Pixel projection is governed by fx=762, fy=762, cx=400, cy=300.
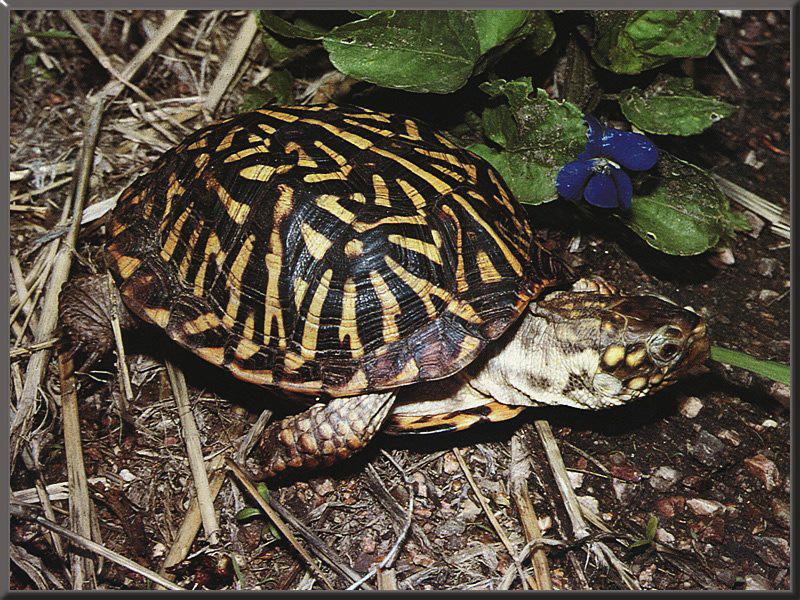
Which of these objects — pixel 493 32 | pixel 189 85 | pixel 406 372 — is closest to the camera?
pixel 406 372

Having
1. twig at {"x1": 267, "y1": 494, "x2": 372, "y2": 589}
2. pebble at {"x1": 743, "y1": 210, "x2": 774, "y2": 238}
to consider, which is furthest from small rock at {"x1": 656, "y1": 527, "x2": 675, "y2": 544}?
pebble at {"x1": 743, "y1": 210, "x2": 774, "y2": 238}

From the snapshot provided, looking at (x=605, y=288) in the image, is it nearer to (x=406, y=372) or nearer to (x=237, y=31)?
(x=406, y=372)

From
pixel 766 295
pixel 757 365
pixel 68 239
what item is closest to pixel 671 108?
pixel 766 295

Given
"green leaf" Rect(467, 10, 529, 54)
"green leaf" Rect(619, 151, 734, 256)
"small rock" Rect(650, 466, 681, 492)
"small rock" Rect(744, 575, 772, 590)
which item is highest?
"green leaf" Rect(467, 10, 529, 54)

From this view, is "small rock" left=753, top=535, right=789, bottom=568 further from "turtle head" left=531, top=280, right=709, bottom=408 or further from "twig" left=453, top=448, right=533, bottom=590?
"twig" left=453, top=448, right=533, bottom=590

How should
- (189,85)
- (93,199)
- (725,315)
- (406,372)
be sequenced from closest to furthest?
1. (406,372)
2. (725,315)
3. (93,199)
4. (189,85)

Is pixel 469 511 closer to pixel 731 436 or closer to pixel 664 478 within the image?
pixel 664 478

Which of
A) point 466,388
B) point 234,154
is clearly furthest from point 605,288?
point 234,154

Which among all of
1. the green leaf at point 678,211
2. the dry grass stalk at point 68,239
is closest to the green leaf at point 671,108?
the green leaf at point 678,211
